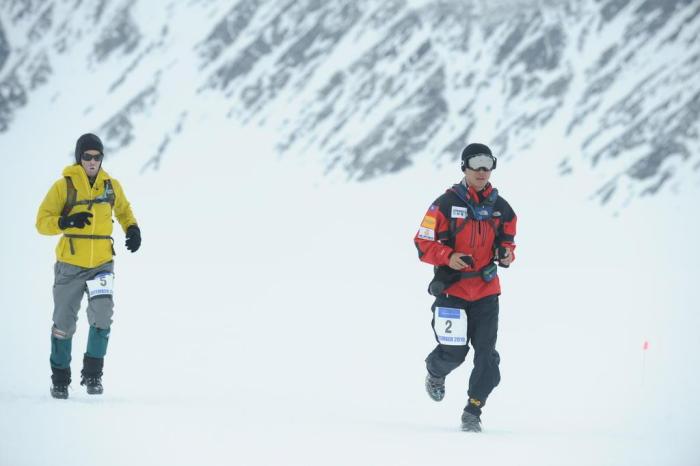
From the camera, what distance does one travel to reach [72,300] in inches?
248

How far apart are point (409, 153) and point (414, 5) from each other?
12.6m

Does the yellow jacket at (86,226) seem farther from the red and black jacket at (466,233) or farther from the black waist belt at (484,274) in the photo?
the black waist belt at (484,274)

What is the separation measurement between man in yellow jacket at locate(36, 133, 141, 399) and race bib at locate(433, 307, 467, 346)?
2.50m

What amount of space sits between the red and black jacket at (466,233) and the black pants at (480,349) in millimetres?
66

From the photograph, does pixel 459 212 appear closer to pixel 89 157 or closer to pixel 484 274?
pixel 484 274

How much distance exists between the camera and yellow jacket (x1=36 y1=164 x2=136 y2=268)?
6.11 metres

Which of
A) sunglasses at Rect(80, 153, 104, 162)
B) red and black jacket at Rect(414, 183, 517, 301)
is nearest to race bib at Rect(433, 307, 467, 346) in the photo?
red and black jacket at Rect(414, 183, 517, 301)

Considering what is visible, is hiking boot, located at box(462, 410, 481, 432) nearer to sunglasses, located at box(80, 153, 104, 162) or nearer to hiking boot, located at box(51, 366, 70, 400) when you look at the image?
hiking boot, located at box(51, 366, 70, 400)

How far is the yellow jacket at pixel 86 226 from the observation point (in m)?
6.11

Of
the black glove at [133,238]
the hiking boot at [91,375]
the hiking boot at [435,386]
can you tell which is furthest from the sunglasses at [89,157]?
the hiking boot at [435,386]

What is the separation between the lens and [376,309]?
1428cm

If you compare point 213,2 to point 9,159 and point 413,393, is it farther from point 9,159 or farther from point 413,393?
point 413,393

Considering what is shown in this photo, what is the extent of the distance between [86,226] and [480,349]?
3059 millimetres

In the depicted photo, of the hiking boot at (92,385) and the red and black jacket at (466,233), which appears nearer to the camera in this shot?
the red and black jacket at (466,233)
